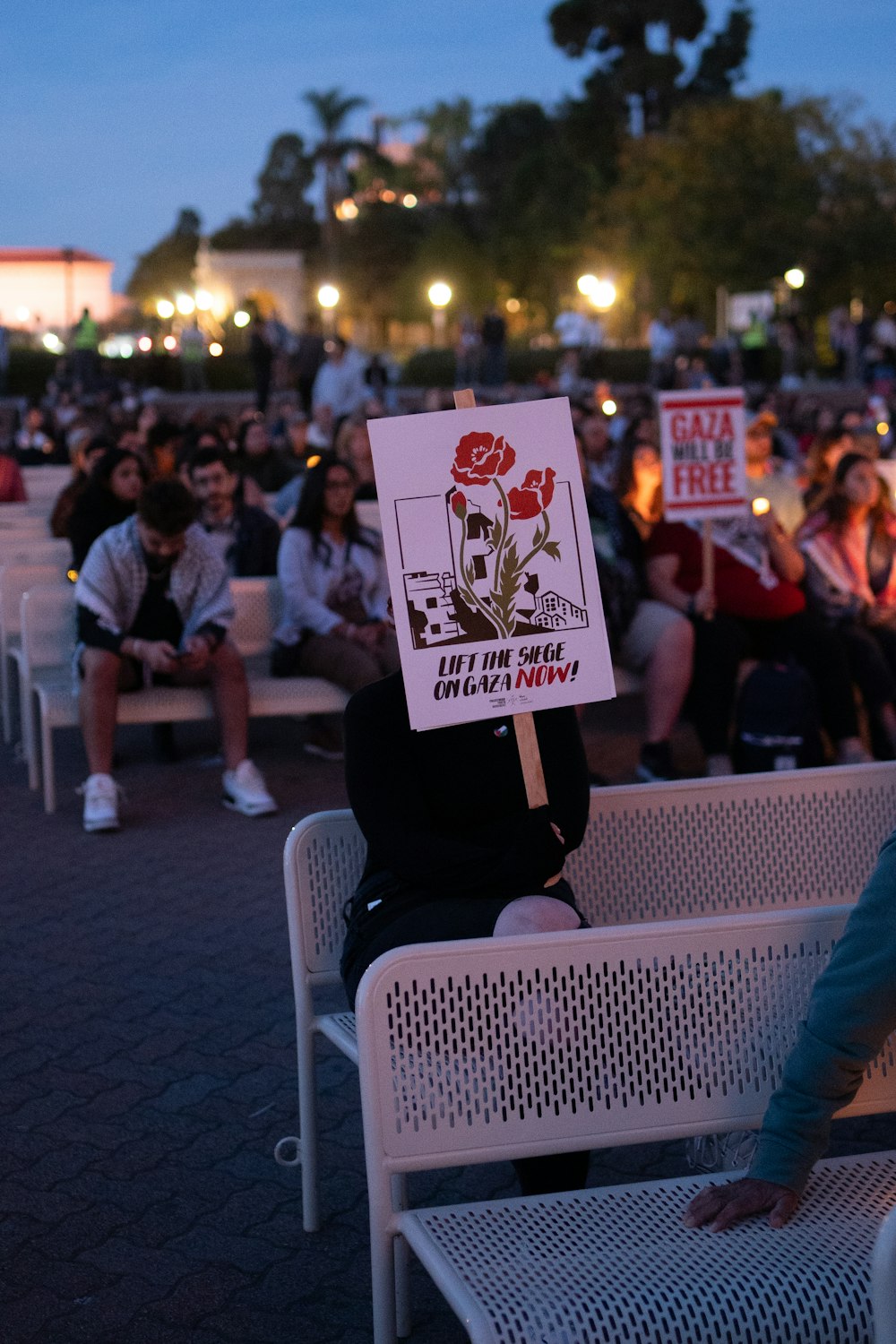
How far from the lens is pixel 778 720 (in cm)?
840

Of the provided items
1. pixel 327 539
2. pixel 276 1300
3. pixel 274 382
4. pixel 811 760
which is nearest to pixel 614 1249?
pixel 276 1300

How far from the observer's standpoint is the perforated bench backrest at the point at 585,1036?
3.15 meters

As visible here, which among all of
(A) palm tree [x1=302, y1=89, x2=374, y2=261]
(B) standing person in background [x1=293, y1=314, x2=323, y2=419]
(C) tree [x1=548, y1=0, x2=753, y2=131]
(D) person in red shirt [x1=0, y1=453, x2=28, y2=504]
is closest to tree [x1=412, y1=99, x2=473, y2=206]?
(A) palm tree [x1=302, y1=89, x2=374, y2=261]

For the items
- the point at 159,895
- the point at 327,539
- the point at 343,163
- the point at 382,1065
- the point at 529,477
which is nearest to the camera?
the point at 382,1065

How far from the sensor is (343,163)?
Result: 86.9m

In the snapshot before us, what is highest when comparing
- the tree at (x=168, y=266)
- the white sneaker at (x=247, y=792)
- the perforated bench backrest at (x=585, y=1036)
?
the tree at (x=168, y=266)

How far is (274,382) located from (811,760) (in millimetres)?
22720

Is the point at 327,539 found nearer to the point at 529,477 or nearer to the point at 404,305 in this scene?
the point at 529,477

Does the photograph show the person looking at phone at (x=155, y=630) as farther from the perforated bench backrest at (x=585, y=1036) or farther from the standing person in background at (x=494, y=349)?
the standing person in background at (x=494, y=349)

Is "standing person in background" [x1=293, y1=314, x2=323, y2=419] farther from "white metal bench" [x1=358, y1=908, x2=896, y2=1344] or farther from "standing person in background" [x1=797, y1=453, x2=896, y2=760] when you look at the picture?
"white metal bench" [x1=358, y1=908, x2=896, y2=1344]

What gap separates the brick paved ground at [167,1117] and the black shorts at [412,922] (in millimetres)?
684

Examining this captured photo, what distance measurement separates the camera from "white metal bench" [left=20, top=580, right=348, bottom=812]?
8539 millimetres

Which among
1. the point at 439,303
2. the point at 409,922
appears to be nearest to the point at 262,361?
the point at 409,922

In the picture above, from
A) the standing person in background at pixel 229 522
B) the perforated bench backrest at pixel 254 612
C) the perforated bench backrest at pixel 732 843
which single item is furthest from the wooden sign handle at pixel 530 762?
the standing person in background at pixel 229 522
